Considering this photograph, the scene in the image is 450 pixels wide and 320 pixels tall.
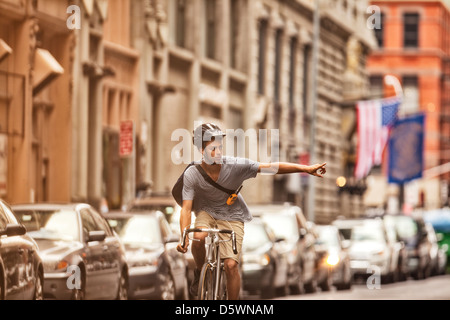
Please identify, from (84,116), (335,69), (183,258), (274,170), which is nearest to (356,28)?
(335,69)

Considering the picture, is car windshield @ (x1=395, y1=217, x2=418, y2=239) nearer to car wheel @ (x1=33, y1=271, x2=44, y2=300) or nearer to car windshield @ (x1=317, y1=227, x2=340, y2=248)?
car windshield @ (x1=317, y1=227, x2=340, y2=248)

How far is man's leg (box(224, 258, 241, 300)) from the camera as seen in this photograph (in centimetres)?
1324

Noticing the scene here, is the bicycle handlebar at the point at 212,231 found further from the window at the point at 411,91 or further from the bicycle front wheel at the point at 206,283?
the window at the point at 411,91

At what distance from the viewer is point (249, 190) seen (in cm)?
5100

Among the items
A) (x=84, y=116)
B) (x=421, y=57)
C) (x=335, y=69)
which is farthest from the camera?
(x=421, y=57)

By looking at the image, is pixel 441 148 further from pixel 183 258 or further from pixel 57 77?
pixel 183 258

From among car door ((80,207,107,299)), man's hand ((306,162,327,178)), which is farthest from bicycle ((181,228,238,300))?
car door ((80,207,107,299))

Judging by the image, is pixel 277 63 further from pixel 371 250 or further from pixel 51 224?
pixel 51 224

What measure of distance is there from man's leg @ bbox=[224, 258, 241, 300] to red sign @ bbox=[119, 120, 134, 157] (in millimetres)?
16658

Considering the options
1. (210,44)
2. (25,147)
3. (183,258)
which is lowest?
(183,258)

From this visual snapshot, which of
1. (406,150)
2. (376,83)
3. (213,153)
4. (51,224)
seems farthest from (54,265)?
(376,83)

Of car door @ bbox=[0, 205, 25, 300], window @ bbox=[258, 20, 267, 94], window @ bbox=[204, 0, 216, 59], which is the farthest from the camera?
window @ bbox=[258, 20, 267, 94]

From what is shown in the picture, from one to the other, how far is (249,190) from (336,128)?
48.4 feet

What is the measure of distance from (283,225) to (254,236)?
2978 millimetres
